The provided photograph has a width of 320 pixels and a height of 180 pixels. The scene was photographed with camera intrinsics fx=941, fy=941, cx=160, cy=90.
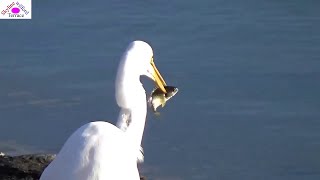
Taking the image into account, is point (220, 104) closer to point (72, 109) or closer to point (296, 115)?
point (296, 115)

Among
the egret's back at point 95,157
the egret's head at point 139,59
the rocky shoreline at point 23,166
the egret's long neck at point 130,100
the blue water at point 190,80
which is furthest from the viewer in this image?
the blue water at point 190,80

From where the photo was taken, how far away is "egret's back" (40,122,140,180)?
269 inches

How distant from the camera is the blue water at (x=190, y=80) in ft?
35.1

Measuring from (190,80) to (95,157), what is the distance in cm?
536

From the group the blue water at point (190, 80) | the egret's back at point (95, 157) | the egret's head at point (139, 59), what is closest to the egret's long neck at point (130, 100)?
the egret's head at point (139, 59)

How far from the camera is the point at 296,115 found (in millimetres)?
11234

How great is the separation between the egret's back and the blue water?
125 inches

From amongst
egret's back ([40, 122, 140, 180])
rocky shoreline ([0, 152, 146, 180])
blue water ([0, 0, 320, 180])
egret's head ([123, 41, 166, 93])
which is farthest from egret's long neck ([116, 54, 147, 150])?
blue water ([0, 0, 320, 180])

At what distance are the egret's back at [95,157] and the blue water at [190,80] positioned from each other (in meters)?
3.17

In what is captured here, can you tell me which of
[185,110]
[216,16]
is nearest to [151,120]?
[185,110]

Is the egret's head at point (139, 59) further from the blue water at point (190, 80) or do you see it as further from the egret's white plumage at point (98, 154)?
the blue water at point (190, 80)

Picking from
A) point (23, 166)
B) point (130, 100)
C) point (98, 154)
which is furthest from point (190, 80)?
point (98, 154)

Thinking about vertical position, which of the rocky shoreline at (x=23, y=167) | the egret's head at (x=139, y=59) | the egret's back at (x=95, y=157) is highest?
the egret's head at (x=139, y=59)

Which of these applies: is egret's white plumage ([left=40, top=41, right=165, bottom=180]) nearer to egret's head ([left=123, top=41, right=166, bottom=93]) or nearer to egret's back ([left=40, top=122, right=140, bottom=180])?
egret's back ([left=40, top=122, right=140, bottom=180])
